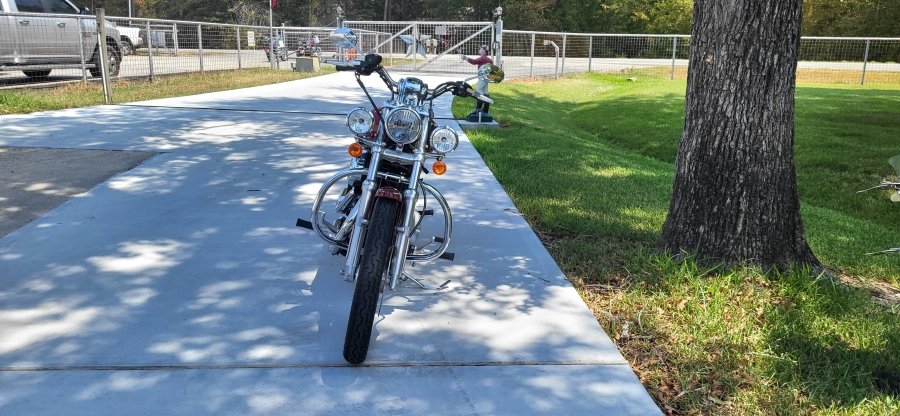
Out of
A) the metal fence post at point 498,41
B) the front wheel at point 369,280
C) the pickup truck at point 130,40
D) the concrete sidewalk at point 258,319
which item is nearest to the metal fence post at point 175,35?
the pickup truck at point 130,40

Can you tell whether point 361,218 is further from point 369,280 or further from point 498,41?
point 498,41

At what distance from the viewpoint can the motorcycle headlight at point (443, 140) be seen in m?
3.54

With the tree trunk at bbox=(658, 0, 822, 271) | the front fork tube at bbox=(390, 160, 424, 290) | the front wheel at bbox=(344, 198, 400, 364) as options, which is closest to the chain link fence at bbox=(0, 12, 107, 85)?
the front fork tube at bbox=(390, 160, 424, 290)

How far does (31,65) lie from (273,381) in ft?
36.3

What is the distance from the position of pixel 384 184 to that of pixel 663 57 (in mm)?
21734

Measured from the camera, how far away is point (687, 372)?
3.25 meters

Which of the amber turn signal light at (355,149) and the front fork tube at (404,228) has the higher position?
the amber turn signal light at (355,149)

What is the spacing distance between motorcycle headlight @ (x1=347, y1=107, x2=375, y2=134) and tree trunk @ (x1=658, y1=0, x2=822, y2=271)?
6.40 feet

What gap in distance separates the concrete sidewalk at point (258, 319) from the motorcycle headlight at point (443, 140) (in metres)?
0.86

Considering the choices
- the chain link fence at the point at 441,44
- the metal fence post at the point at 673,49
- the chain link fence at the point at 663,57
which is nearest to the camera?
the chain link fence at the point at 441,44

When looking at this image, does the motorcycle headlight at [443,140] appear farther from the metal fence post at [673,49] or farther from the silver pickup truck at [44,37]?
the metal fence post at [673,49]

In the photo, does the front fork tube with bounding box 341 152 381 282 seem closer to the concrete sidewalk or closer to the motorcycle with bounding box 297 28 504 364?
the motorcycle with bounding box 297 28 504 364

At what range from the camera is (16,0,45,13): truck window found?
12000mm

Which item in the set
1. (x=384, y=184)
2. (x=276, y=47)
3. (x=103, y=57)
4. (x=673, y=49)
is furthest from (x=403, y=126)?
(x=673, y=49)
